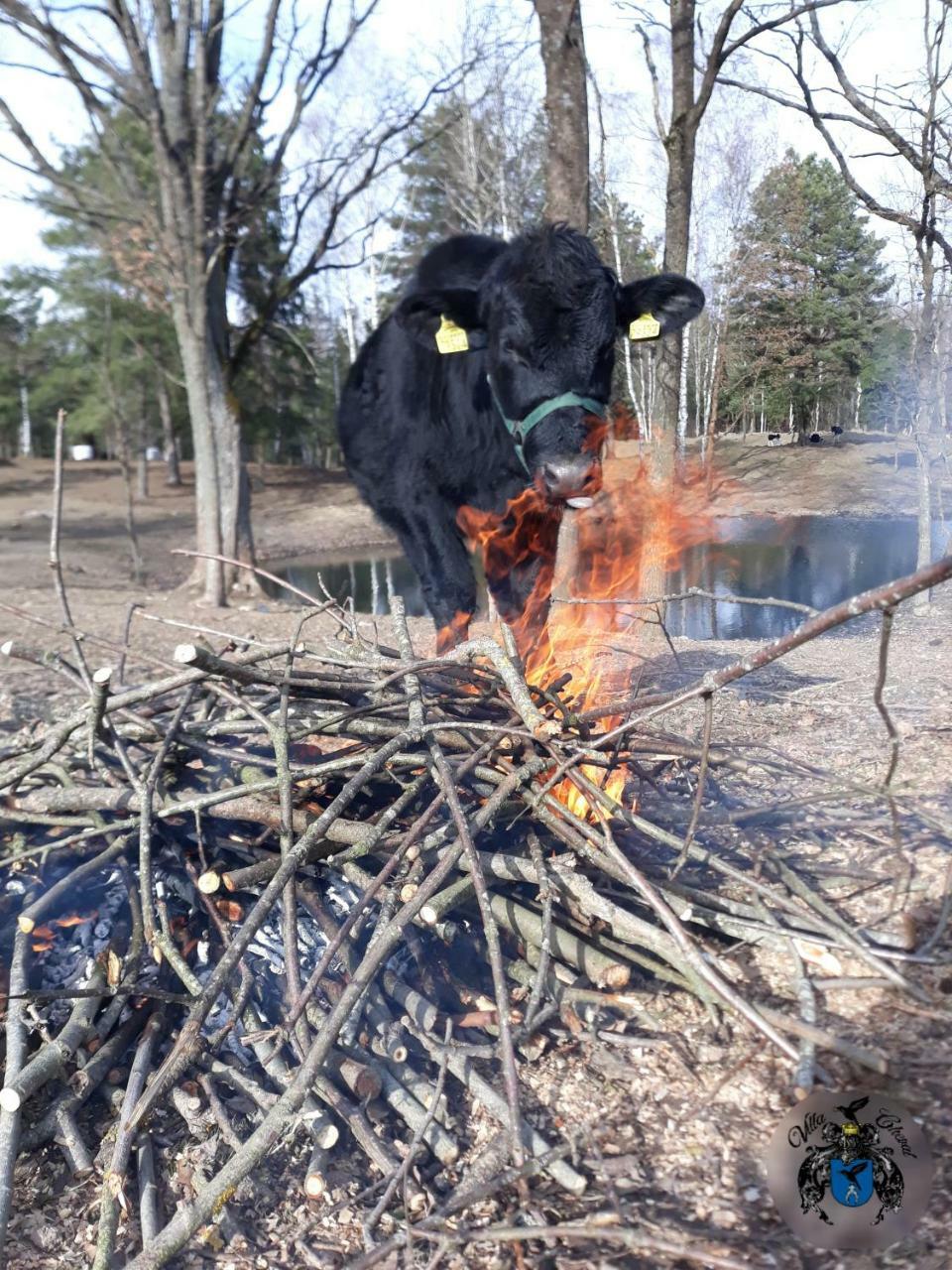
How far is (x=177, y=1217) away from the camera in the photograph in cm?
179

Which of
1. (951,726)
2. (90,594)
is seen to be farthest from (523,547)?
(90,594)

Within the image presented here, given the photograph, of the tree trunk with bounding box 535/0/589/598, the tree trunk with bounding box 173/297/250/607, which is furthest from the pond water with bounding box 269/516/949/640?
the tree trunk with bounding box 173/297/250/607

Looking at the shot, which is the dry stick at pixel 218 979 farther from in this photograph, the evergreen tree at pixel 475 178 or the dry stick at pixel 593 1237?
the evergreen tree at pixel 475 178

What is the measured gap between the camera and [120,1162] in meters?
1.90

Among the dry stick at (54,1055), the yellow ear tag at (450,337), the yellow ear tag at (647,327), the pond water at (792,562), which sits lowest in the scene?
the dry stick at (54,1055)

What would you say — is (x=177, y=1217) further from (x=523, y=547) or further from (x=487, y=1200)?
(x=523, y=547)

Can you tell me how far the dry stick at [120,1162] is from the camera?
177cm

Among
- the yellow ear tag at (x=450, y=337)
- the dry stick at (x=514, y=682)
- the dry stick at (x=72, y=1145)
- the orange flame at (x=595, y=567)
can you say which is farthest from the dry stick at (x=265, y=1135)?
the yellow ear tag at (x=450, y=337)

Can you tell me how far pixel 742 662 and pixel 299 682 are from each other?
1376 mm

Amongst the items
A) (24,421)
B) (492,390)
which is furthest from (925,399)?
(24,421)

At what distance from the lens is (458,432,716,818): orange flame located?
153 inches

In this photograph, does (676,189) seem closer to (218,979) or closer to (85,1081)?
(218,979)

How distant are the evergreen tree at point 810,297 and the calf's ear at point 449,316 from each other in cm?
164

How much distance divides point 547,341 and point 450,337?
2.01 ft
